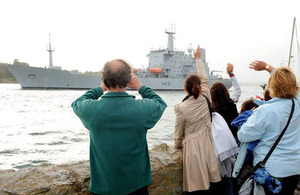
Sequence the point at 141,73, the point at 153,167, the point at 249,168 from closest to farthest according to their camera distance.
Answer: the point at 249,168, the point at 153,167, the point at 141,73

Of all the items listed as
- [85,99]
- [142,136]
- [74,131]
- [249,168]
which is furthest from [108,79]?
[74,131]

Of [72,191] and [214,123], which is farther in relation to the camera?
[214,123]

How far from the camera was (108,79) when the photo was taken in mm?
1273

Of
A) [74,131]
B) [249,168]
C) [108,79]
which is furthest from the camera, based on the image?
[74,131]

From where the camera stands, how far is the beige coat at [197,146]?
203 centimetres

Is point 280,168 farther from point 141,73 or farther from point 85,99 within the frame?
point 141,73

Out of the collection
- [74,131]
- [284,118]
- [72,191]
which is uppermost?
[284,118]

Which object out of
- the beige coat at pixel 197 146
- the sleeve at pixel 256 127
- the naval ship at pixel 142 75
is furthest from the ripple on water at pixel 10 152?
the naval ship at pixel 142 75

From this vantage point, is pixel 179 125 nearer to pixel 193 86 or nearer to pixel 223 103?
pixel 193 86

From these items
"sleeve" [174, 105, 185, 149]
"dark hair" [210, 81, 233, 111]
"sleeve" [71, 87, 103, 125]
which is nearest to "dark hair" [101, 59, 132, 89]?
"sleeve" [71, 87, 103, 125]

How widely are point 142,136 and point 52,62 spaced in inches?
2098

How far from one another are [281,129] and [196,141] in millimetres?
719

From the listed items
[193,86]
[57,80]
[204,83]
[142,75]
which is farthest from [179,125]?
[57,80]

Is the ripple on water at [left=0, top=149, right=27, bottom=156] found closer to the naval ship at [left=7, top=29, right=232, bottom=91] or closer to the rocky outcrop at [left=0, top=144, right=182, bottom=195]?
the rocky outcrop at [left=0, top=144, right=182, bottom=195]
